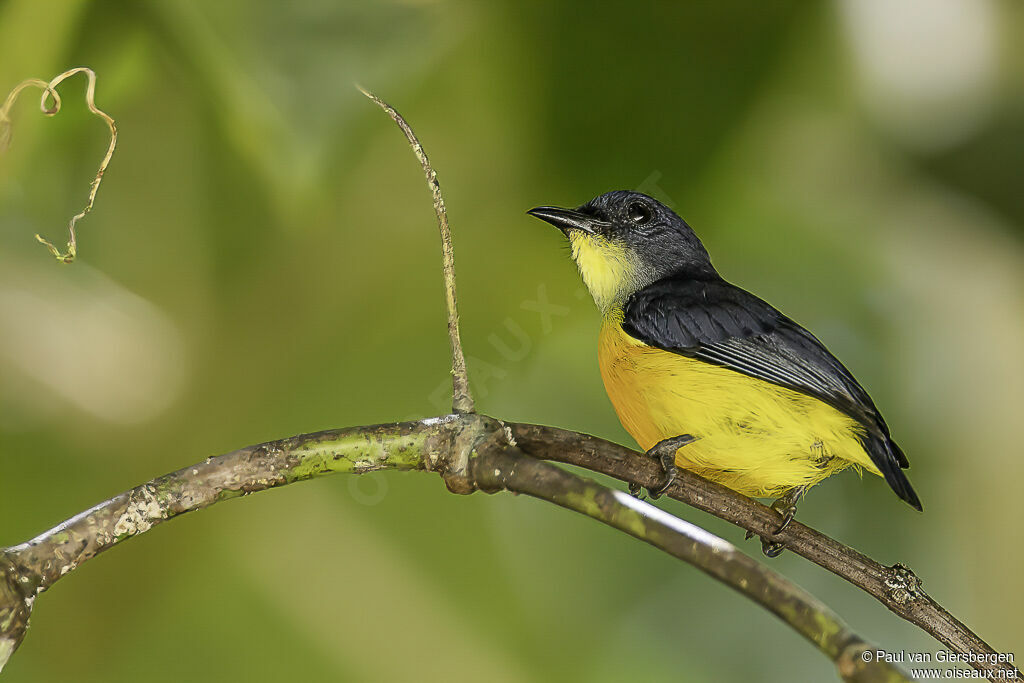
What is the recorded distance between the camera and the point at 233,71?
4.24 feet

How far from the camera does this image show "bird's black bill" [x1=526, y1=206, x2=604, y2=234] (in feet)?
2.98

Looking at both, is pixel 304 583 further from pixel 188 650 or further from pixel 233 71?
pixel 233 71

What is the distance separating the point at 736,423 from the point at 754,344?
0.09 meters

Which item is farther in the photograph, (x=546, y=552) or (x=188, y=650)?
(x=546, y=552)

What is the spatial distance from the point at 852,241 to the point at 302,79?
942 millimetres

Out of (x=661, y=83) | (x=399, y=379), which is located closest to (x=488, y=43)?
(x=661, y=83)

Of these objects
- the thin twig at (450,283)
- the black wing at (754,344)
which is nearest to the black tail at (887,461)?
the black wing at (754,344)

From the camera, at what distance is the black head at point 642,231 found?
97 centimetres

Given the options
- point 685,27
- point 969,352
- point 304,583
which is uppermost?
point 685,27

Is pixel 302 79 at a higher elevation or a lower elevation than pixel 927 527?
higher

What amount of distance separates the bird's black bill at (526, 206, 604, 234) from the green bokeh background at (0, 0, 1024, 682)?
0.33 meters

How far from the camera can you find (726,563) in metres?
0.44

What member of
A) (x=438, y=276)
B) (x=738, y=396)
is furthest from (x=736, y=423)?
(x=438, y=276)

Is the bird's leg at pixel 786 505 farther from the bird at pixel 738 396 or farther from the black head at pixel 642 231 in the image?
the black head at pixel 642 231
